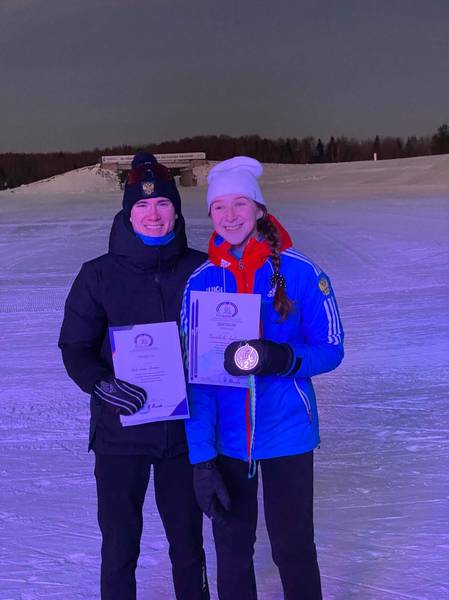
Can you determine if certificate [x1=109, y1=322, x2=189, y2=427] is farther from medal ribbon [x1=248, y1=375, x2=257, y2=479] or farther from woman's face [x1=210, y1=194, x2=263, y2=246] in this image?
woman's face [x1=210, y1=194, x2=263, y2=246]

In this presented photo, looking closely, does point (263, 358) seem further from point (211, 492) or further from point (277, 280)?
point (211, 492)

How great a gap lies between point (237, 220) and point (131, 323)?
44cm

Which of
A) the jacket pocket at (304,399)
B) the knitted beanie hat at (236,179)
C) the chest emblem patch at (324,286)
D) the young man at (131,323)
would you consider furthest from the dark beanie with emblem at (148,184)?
the jacket pocket at (304,399)

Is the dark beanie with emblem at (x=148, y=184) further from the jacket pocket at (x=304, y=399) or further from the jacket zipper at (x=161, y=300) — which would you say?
the jacket pocket at (x=304, y=399)

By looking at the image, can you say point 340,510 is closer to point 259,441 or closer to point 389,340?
point 259,441

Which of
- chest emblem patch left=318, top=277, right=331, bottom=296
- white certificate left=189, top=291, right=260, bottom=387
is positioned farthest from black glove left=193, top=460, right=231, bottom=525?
chest emblem patch left=318, top=277, right=331, bottom=296

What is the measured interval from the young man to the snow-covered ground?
1.94 feet

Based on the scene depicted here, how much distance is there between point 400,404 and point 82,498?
7.20 feet

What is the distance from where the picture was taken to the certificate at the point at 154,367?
89.9 inches

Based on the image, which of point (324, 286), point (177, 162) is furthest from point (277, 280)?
point (177, 162)

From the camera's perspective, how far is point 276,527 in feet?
7.59

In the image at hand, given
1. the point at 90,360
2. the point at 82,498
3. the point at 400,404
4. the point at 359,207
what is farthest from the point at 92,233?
the point at 90,360

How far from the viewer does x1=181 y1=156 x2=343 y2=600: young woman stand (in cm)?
226

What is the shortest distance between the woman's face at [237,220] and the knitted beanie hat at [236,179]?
18mm
